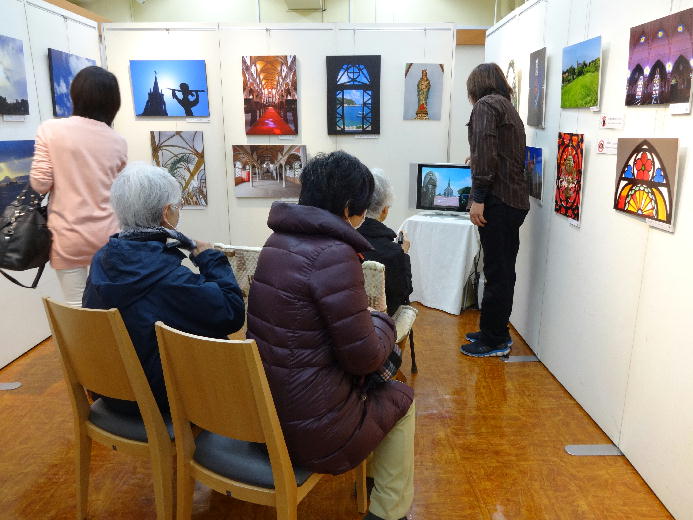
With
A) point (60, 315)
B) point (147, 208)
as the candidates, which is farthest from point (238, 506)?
point (147, 208)

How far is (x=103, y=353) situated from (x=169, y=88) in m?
3.65

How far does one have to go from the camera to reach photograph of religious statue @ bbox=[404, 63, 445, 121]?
4.80 meters

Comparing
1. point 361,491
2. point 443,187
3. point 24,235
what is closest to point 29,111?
point 24,235

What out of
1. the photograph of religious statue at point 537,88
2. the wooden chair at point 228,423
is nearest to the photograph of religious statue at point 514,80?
the photograph of religious statue at point 537,88

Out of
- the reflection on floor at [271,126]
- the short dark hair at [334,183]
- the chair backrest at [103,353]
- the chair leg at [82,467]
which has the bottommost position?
the chair leg at [82,467]

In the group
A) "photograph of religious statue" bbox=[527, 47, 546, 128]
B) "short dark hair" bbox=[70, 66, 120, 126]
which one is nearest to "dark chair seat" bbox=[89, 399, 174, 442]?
Answer: "short dark hair" bbox=[70, 66, 120, 126]

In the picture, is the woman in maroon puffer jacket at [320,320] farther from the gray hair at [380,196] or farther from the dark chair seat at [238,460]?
the gray hair at [380,196]

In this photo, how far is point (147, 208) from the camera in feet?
5.94

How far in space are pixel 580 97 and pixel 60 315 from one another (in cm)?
261

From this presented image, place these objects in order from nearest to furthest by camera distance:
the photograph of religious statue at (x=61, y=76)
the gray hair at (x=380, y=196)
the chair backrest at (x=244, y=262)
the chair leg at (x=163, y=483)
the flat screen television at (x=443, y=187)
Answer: the chair leg at (x=163, y=483) → the chair backrest at (x=244, y=262) → the gray hair at (x=380, y=196) → the photograph of religious statue at (x=61, y=76) → the flat screen television at (x=443, y=187)

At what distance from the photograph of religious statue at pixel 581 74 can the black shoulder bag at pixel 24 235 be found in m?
2.79

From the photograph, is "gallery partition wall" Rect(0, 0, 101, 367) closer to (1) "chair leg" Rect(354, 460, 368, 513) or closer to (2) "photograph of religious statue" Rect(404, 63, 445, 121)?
(1) "chair leg" Rect(354, 460, 368, 513)

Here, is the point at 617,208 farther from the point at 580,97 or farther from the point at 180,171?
the point at 180,171

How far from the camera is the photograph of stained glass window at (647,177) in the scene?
207 centimetres
